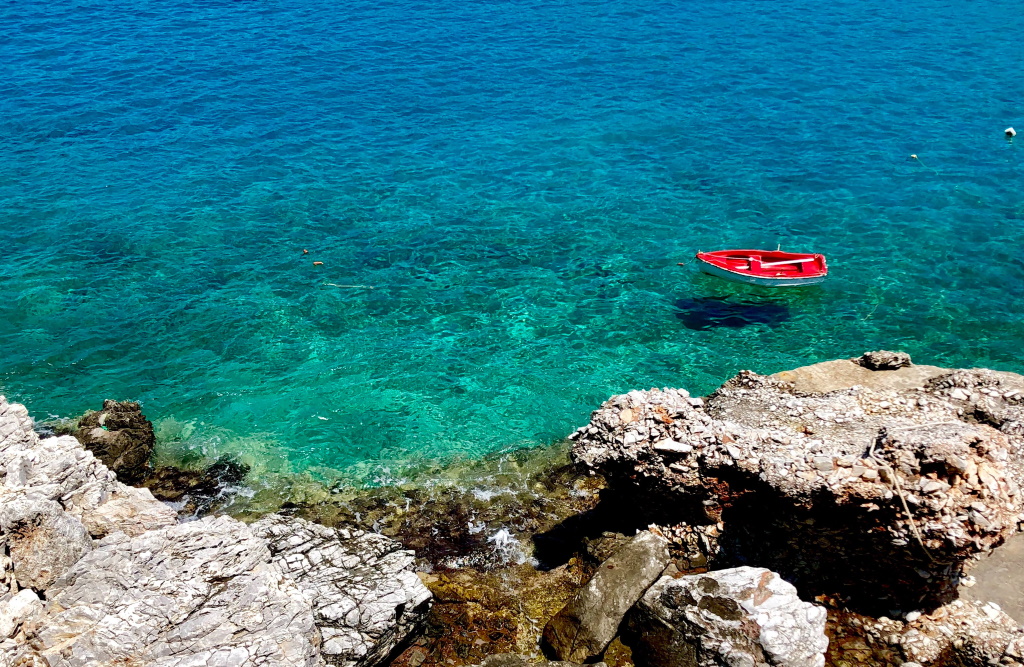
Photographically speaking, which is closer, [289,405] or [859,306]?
[289,405]

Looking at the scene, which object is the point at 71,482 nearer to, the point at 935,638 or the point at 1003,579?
the point at 935,638

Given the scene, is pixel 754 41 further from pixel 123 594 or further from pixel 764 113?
pixel 123 594

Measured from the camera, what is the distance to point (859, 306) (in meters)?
25.6

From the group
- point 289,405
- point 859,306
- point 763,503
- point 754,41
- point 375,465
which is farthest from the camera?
point 754,41

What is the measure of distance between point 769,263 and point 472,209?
11542mm

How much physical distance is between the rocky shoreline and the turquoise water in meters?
4.71

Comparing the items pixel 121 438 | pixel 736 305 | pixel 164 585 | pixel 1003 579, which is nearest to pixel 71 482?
pixel 164 585

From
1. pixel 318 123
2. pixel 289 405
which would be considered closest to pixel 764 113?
pixel 318 123

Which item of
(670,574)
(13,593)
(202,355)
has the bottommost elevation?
(202,355)

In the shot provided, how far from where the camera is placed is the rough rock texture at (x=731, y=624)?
12.1 m

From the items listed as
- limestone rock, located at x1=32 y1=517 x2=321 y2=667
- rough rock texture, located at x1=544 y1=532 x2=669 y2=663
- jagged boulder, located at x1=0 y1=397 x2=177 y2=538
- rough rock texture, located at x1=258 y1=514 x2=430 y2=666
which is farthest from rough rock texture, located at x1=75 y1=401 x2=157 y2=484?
rough rock texture, located at x1=544 y1=532 x2=669 y2=663

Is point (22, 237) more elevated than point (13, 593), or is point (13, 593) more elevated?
point (13, 593)

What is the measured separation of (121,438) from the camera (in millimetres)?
19188

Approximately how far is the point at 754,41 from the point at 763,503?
38666 millimetres
